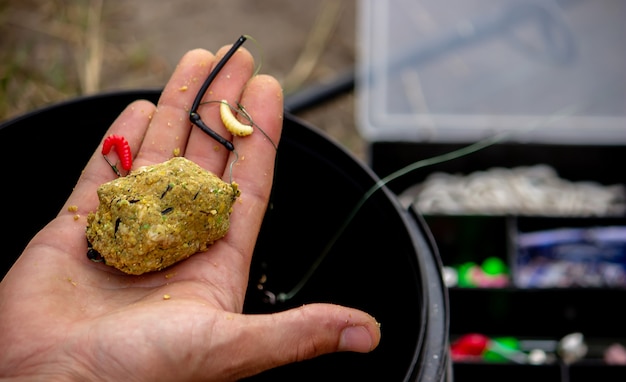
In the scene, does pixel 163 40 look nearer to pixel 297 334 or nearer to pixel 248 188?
pixel 248 188

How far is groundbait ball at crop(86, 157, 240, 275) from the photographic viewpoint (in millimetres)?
1146

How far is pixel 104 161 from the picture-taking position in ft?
4.43

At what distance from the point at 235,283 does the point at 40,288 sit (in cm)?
34

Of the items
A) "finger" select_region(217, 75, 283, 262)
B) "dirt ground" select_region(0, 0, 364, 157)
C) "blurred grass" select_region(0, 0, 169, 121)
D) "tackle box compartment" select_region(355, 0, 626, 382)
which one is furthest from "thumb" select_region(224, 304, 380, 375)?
"blurred grass" select_region(0, 0, 169, 121)

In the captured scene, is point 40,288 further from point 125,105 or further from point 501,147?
point 501,147

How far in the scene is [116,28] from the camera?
305 cm

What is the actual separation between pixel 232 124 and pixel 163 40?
1874 millimetres

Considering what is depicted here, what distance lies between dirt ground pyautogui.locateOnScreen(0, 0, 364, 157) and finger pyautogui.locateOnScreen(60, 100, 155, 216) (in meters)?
1.37

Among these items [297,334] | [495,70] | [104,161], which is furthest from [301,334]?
[495,70]

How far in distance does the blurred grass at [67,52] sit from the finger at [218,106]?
1.36 m

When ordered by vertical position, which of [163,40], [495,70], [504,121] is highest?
[163,40]

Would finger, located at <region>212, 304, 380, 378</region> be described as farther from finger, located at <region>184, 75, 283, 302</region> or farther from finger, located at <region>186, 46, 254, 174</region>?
finger, located at <region>186, 46, 254, 174</region>

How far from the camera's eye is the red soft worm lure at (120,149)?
134 centimetres

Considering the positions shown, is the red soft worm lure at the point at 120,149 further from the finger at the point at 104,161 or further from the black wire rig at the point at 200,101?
the black wire rig at the point at 200,101
